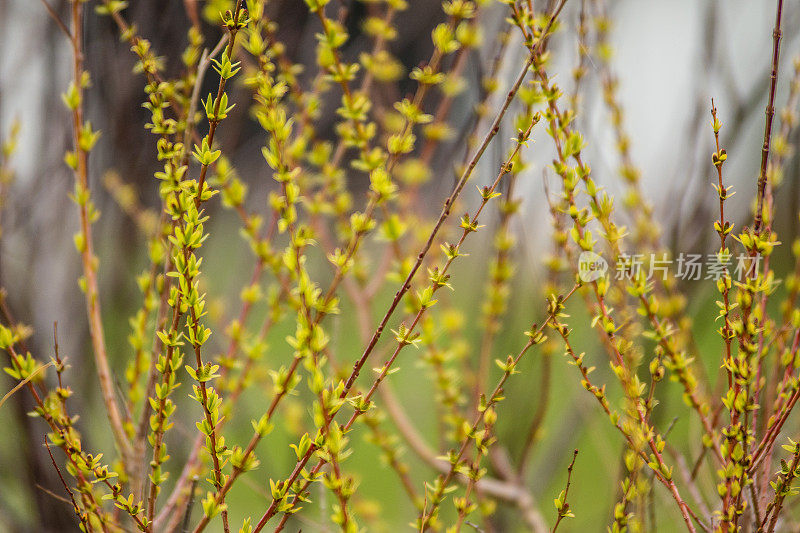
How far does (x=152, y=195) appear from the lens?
124 cm

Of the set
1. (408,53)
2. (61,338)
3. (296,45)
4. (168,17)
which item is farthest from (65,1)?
(408,53)

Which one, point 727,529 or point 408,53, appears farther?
point 408,53

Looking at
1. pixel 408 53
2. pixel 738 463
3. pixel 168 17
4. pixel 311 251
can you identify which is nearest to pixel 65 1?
pixel 168 17

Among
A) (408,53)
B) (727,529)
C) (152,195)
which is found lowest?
(727,529)

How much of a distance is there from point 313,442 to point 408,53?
144 cm

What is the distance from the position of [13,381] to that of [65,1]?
0.62m

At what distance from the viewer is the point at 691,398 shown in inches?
24.0

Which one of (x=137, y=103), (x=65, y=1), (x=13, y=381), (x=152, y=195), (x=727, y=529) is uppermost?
(x=65, y=1)

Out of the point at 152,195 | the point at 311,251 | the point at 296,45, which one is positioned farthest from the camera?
the point at 311,251

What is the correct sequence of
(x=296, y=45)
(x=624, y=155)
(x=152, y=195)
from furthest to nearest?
(x=152, y=195), (x=296, y=45), (x=624, y=155)

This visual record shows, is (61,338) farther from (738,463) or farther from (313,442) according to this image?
(738,463)

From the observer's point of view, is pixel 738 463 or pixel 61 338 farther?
Result: pixel 61 338

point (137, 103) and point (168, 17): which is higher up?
point (168, 17)

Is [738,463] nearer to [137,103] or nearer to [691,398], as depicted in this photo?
[691,398]
